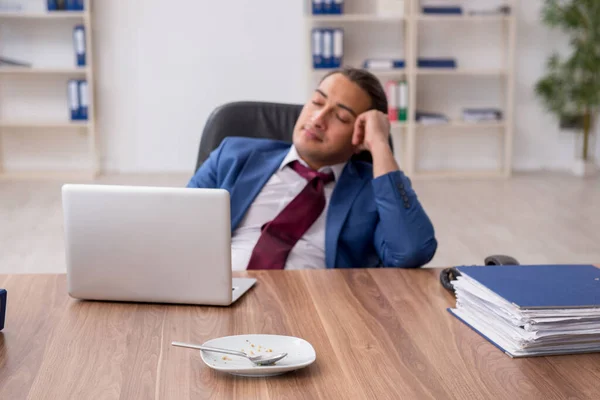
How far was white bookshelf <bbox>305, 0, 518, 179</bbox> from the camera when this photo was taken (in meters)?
5.70

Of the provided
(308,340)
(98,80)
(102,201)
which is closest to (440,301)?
(308,340)

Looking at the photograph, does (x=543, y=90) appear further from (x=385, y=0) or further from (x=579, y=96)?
(x=385, y=0)

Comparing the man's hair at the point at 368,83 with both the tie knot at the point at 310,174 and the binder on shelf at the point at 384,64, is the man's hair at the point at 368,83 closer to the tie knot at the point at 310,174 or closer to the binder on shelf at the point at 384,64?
the tie knot at the point at 310,174

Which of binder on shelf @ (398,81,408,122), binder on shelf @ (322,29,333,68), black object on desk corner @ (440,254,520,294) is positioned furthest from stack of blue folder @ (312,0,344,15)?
black object on desk corner @ (440,254,520,294)

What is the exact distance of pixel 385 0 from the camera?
570 cm

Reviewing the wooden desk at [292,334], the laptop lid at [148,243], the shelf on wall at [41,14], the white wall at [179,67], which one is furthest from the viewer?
the white wall at [179,67]

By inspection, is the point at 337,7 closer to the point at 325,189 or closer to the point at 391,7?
the point at 391,7

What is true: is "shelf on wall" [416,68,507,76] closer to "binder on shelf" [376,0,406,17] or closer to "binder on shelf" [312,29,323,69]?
"binder on shelf" [376,0,406,17]

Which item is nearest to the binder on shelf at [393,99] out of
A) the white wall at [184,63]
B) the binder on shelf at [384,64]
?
the binder on shelf at [384,64]

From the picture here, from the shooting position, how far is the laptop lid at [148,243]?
51.9 inches

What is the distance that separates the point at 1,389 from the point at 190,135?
194 inches

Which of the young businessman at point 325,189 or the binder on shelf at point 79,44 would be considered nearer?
the young businessman at point 325,189

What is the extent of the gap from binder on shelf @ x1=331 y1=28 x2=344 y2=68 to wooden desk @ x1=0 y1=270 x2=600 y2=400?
4311mm

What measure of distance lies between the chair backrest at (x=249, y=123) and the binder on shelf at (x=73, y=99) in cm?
353
